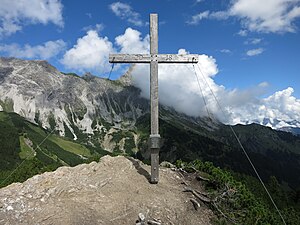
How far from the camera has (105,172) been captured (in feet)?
55.1

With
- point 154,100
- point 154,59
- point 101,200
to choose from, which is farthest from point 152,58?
point 101,200

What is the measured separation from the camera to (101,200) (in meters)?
13.7

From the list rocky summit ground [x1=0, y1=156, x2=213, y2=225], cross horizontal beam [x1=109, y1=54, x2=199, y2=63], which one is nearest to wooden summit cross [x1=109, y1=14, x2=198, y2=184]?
cross horizontal beam [x1=109, y1=54, x2=199, y2=63]

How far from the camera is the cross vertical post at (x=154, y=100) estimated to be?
51.6 feet

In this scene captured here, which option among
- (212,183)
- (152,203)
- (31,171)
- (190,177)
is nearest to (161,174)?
(190,177)

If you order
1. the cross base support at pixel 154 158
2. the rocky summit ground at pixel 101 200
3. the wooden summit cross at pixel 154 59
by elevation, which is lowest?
the rocky summit ground at pixel 101 200

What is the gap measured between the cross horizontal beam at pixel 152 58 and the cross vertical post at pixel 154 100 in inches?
7.0

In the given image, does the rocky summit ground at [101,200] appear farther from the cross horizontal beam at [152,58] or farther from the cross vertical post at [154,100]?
the cross horizontal beam at [152,58]

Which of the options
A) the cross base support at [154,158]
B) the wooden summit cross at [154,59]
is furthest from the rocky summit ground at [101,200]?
the wooden summit cross at [154,59]

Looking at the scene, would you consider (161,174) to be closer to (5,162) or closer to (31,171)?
(31,171)

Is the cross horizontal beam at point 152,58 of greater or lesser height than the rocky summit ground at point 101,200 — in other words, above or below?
above

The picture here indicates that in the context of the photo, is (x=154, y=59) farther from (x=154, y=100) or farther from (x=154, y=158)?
(x=154, y=158)

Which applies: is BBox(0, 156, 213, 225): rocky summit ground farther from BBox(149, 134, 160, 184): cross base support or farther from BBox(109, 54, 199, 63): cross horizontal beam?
BBox(109, 54, 199, 63): cross horizontal beam

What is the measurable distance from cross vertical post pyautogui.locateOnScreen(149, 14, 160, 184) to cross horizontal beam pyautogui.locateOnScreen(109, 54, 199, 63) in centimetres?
18
